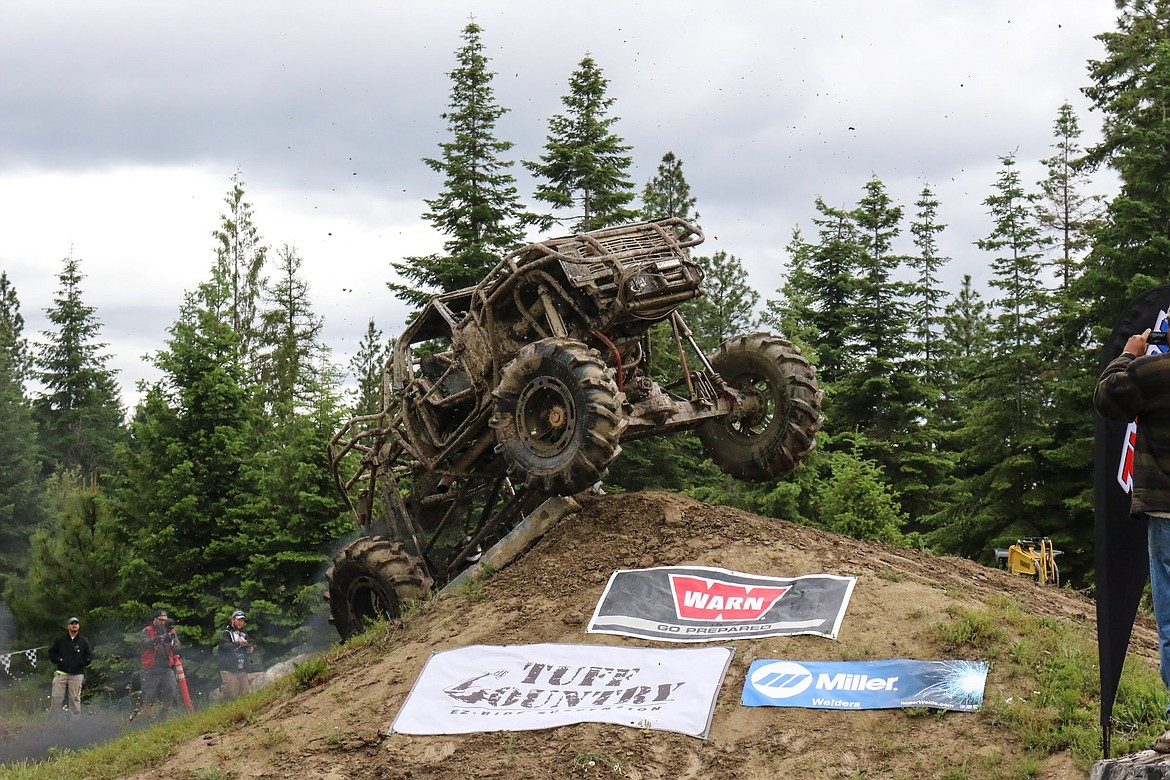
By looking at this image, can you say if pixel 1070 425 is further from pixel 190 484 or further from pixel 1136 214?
pixel 190 484

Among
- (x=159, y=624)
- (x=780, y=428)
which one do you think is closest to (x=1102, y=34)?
(x=780, y=428)

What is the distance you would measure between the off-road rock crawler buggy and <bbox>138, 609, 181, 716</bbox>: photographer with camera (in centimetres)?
477

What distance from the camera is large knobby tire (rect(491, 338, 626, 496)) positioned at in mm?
10391

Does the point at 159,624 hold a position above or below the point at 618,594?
below

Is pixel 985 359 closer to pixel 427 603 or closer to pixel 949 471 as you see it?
pixel 949 471

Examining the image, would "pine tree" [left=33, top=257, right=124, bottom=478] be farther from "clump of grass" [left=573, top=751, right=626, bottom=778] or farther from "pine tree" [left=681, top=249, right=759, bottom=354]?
"clump of grass" [left=573, top=751, right=626, bottom=778]

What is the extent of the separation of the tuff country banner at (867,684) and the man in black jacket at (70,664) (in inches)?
453

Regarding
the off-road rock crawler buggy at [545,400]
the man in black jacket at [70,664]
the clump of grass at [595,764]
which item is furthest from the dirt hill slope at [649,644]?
the man in black jacket at [70,664]

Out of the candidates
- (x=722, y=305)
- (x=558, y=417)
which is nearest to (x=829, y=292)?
(x=722, y=305)

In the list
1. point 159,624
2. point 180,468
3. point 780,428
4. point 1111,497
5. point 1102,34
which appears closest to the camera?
point 1111,497

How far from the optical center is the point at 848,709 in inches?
313

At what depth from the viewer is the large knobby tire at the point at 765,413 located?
479 inches

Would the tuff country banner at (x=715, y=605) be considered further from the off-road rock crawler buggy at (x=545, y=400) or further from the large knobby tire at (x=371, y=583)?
the large knobby tire at (x=371, y=583)

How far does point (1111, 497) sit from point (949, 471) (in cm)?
2618
